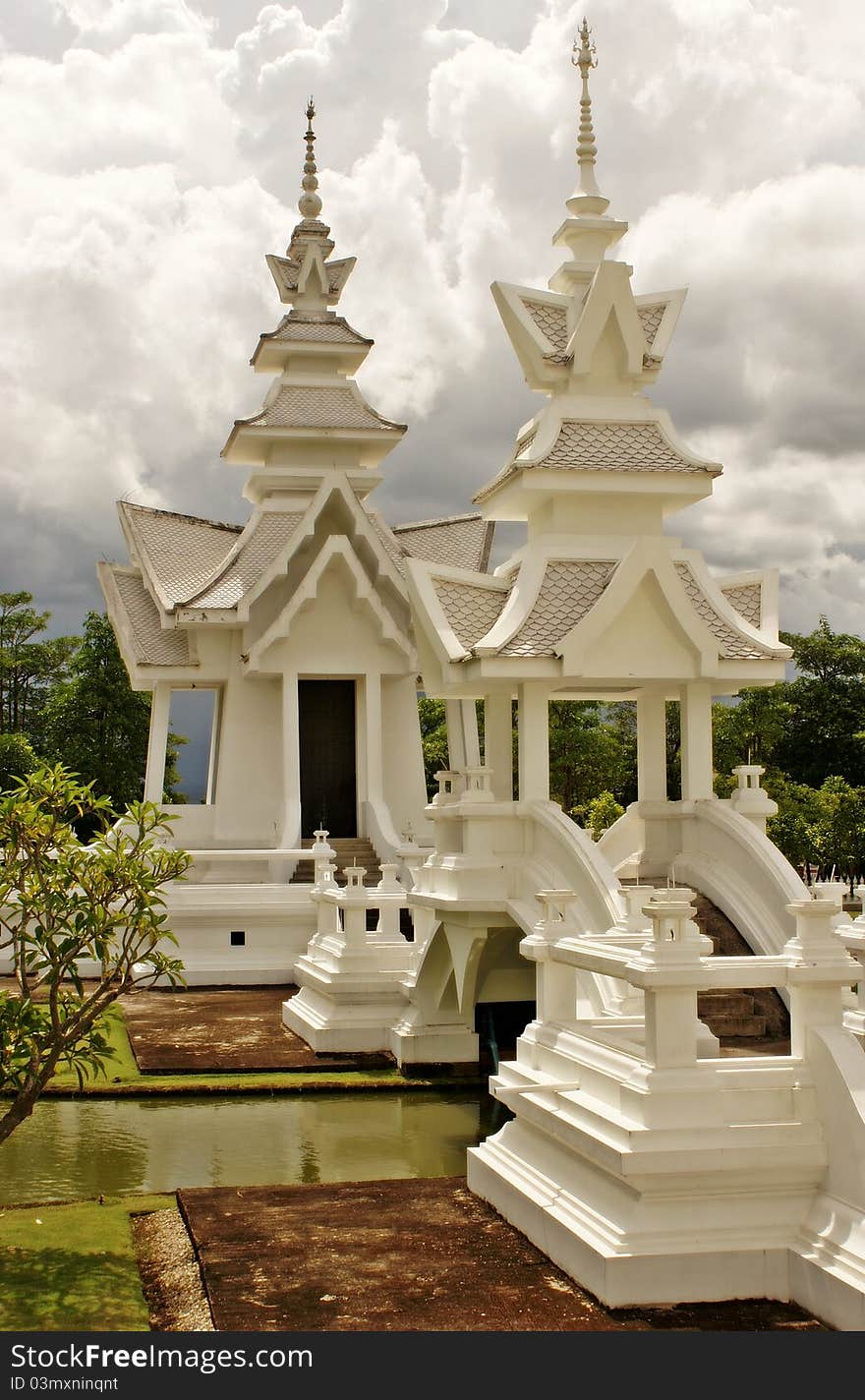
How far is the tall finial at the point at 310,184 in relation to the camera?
98.0 ft

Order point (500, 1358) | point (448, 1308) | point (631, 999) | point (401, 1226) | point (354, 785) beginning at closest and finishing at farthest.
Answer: point (500, 1358), point (448, 1308), point (401, 1226), point (631, 999), point (354, 785)

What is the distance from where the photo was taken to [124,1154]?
12.2 metres

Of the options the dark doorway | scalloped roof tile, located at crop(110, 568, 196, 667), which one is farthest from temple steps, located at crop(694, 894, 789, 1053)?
scalloped roof tile, located at crop(110, 568, 196, 667)

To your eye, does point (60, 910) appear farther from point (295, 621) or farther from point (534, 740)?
point (295, 621)

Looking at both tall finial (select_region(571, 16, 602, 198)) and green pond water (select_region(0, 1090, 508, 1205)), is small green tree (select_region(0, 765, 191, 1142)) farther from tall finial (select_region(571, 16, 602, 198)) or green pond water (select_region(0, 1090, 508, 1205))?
tall finial (select_region(571, 16, 602, 198))

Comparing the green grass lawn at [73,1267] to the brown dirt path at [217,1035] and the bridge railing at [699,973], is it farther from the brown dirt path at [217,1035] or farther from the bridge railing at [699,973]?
the brown dirt path at [217,1035]

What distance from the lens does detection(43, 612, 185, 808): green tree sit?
1567 inches

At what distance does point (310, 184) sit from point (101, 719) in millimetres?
16419

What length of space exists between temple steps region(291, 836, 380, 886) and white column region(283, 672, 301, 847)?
69 centimetres

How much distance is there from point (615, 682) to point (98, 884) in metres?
5.97

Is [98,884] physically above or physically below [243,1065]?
above

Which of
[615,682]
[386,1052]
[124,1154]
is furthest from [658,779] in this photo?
[124,1154]

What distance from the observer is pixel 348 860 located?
2512cm

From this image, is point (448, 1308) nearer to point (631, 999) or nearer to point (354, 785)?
point (631, 999)
